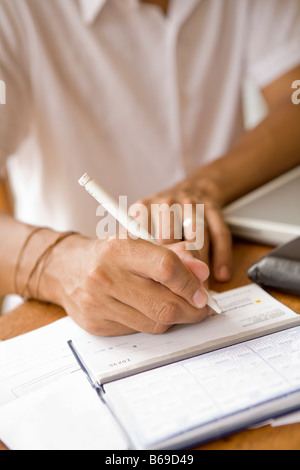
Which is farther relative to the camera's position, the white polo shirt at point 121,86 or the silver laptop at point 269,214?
the white polo shirt at point 121,86

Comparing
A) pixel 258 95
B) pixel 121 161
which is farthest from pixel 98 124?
pixel 258 95

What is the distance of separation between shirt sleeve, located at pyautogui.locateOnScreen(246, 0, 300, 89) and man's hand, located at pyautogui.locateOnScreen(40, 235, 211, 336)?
736 mm

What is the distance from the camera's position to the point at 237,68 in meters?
1.10

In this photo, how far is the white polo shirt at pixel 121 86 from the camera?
893 millimetres

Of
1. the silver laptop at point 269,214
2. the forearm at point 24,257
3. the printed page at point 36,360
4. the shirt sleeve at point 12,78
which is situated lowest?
the silver laptop at point 269,214

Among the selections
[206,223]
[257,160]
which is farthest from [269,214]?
[257,160]

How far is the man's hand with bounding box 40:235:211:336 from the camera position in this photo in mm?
409

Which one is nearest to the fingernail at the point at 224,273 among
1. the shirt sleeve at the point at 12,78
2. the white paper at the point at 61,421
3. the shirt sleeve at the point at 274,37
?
the white paper at the point at 61,421

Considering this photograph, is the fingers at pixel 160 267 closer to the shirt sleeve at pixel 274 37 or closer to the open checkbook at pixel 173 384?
the open checkbook at pixel 173 384

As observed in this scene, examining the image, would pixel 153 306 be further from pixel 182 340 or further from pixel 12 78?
pixel 12 78

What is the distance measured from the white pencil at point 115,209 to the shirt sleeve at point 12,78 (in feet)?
1.38

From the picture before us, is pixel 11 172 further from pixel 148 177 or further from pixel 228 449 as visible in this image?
pixel 228 449

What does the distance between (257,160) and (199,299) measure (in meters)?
0.42

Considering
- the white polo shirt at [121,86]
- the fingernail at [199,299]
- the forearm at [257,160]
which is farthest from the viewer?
the white polo shirt at [121,86]
